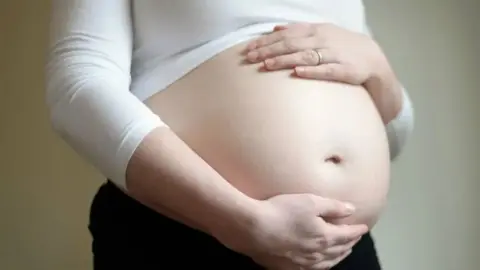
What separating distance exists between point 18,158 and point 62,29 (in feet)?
2.15

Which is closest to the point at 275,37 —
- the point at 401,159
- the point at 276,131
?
the point at 276,131

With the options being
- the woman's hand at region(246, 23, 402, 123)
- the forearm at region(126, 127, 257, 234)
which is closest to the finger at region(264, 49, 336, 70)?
the woman's hand at region(246, 23, 402, 123)

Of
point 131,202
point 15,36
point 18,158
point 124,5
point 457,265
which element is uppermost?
point 124,5

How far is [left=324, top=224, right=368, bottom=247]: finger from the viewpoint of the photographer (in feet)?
2.58

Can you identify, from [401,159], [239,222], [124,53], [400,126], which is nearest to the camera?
[239,222]

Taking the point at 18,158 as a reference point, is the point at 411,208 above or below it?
below

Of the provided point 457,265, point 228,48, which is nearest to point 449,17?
point 457,265

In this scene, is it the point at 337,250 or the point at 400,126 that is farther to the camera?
the point at 400,126

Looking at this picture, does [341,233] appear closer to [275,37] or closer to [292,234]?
[292,234]

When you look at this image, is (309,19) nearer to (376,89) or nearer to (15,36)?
(376,89)

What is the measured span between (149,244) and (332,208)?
0.69 ft

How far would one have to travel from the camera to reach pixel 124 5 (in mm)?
868

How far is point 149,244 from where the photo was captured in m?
0.83

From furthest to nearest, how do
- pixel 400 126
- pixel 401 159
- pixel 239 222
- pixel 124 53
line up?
pixel 401 159 → pixel 400 126 → pixel 124 53 → pixel 239 222
